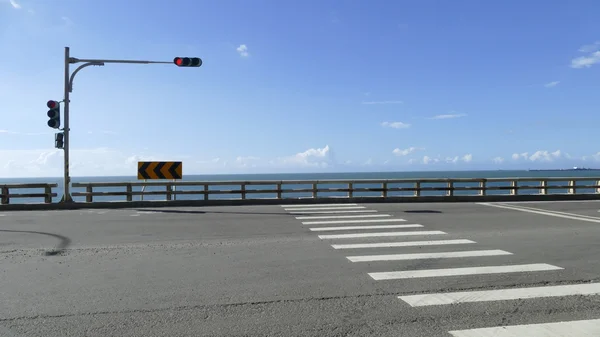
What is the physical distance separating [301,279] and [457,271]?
2364mm

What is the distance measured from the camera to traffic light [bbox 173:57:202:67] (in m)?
16.9

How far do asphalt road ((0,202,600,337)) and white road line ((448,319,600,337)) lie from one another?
0.06ft

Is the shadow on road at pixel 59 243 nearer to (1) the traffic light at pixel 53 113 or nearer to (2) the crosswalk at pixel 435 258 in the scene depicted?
(2) the crosswalk at pixel 435 258

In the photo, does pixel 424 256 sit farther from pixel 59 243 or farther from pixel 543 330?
pixel 59 243

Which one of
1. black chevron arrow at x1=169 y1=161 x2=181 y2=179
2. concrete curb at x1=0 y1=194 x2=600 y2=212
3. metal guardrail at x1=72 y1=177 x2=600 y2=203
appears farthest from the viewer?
black chevron arrow at x1=169 y1=161 x2=181 y2=179

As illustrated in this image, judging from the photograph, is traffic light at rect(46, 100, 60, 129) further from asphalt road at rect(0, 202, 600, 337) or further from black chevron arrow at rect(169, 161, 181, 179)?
asphalt road at rect(0, 202, 600, 337)

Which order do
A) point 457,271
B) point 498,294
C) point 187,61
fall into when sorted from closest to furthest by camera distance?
point 498,294 → point 457,271 → point 187,61

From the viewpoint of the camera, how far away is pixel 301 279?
6.47 m

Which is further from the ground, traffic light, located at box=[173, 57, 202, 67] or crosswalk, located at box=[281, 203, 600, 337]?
traffic light, located at box=[173, 57, 202, 67]

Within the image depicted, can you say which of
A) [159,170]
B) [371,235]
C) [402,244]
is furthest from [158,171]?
[402,244]

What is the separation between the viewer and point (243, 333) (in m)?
4.45

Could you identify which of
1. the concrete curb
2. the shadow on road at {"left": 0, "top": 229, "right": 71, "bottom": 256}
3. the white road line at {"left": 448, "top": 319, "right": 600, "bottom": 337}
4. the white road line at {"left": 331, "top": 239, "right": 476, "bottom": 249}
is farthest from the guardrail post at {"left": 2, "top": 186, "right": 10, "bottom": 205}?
the white road line at {"left": 448, "top": 319, "right": 600, "bottom": 337}

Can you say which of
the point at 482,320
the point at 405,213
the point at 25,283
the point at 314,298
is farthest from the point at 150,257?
the point at 405,213

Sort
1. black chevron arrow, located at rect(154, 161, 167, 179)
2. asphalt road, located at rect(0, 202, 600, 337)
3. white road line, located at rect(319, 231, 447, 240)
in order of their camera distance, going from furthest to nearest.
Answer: black chevron arrow, located at rect(154, 161, 167, 179) → white road line, located at rect(319, 231, 447, 240) → asphalt road, located at rect(0, 202, 600, 337)
